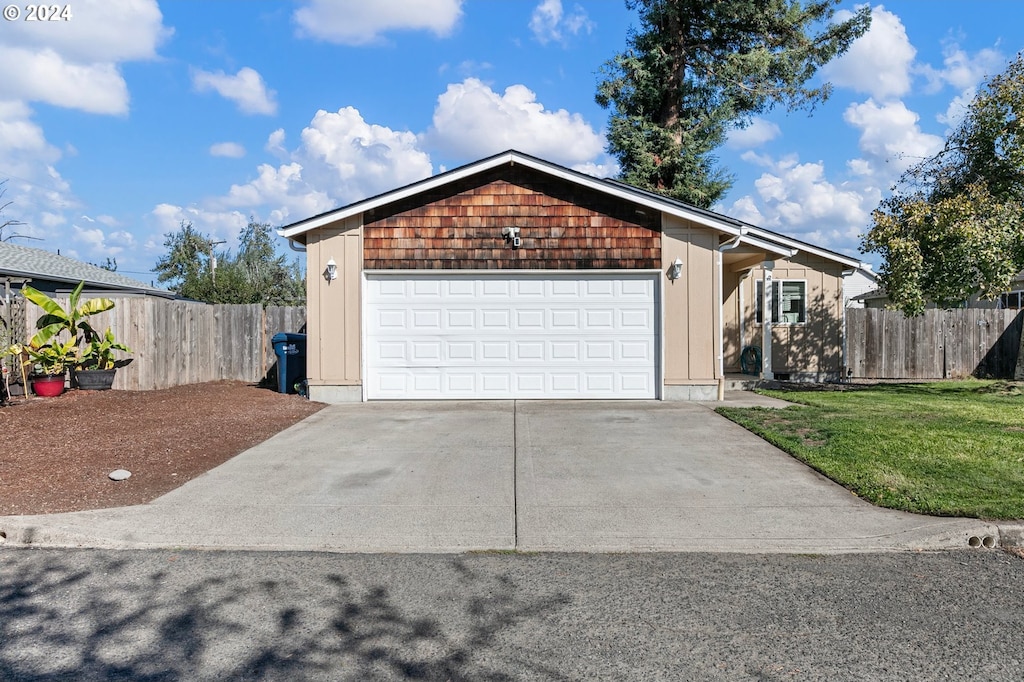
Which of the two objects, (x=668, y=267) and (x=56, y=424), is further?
(x=668, y=267)

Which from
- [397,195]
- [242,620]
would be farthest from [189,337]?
[242,620]

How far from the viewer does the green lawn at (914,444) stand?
6105 mm

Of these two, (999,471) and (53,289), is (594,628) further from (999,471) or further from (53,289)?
(53,289)

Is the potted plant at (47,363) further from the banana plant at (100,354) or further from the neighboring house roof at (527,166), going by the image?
the neighboring house roof at (527,166)

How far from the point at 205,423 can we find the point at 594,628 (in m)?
7.65

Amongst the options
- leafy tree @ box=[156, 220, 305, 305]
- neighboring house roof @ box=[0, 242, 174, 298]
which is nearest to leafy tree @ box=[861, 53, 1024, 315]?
neighboring house roof @ box=[0, 242, 174, 298]

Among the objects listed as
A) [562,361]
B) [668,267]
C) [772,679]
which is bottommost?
[772,679]

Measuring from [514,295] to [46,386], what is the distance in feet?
26.1

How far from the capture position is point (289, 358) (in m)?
13.6

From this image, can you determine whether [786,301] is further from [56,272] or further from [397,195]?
[56,272]

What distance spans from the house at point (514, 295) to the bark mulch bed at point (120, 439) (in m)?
1.72

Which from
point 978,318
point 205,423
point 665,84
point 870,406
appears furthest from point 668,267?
point 665,84

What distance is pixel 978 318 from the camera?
18.5 meters

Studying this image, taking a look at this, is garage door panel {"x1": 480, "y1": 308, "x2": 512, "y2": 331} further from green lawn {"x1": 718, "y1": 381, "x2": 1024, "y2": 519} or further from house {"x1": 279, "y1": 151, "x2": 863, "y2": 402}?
green lawn {"x1": 718, "y1": 381, "x2": 1024, "y2": 519}
